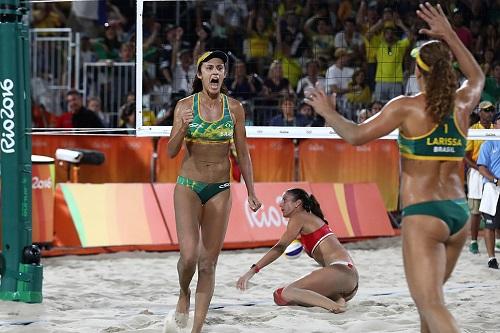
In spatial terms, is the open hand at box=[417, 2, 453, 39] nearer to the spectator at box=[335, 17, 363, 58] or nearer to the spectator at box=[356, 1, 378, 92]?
the spectator at box=[356, 1, 378, 92]

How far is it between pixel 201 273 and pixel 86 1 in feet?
34.2

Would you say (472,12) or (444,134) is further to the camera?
(472,12)

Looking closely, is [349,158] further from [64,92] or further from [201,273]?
[201,273]

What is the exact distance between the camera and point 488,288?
9180mm

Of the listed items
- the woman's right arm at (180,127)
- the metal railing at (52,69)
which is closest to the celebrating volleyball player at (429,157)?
the woman's right arm at (180,127)

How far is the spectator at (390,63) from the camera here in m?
11.4

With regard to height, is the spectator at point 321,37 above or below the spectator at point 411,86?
above

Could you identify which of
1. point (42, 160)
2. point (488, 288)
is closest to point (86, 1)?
point (42, 160)

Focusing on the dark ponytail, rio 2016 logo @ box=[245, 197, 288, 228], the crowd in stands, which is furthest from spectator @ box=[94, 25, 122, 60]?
the dark ponytail

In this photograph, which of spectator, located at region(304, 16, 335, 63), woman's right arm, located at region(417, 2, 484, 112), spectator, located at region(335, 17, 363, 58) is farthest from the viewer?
spectator, located at region(304, 16, 335, 63)

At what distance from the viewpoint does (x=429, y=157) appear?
15.9 ft

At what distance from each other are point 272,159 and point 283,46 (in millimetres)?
1800

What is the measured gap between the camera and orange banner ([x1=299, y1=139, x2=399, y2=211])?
43.5 ft

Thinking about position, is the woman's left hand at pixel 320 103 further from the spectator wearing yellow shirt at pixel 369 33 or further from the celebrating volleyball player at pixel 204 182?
the spectator wearing yellow shirt at pixel 369 33
